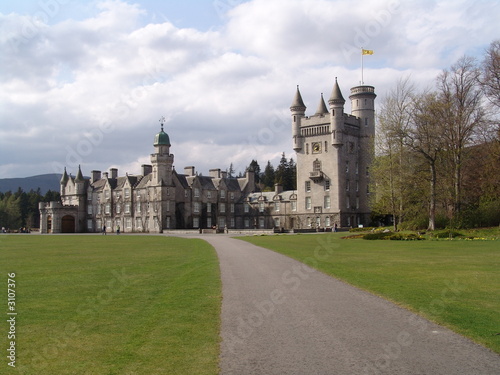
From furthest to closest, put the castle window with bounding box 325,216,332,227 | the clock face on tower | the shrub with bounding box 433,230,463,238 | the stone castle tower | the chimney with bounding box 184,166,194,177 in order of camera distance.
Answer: the chimney with bounding box 184,166,194,177
the clock face on tower
the castle window with bounding box 325,216,332,227
the stone castle tower
the shrub with bounding box 433,230,463,238

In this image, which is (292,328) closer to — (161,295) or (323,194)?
(161,295)

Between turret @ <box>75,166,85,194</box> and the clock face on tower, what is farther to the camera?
turret @ <box>75,166,85,194</box>

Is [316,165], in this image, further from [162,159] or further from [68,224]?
[68,224]

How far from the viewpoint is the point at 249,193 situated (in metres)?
103

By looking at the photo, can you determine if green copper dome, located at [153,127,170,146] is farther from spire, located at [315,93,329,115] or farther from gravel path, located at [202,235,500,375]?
gravel path, located at [202,235,500,375]

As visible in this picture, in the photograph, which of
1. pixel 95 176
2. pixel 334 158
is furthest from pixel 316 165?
pixel 95 176

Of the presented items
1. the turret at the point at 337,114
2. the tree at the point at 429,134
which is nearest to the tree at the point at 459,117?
the tree at the point at 429,134

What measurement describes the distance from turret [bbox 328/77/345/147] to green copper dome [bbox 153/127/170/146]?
2885 centimetres

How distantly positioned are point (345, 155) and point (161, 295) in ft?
234

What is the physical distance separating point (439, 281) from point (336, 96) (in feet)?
220

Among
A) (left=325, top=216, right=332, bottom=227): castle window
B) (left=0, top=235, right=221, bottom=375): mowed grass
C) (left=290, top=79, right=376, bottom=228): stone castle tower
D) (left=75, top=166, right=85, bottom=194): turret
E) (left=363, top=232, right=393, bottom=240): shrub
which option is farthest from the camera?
(left=75, top=166, right=85, bottom=194): turret

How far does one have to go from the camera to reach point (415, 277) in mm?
17594

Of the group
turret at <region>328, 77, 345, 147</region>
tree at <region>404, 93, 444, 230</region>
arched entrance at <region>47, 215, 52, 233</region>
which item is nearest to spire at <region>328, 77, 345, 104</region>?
turret at <region>328, 77, 345, 147</region>

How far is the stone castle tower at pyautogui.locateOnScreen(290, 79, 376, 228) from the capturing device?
266 feet
